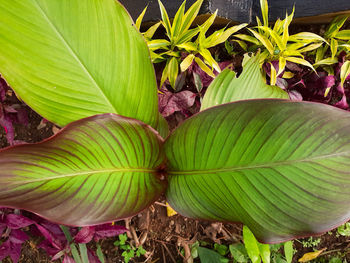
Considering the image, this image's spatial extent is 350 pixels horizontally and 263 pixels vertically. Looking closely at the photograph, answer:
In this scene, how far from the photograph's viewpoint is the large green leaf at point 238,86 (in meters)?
0.82

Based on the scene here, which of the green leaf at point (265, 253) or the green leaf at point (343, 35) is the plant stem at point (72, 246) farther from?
the green leaf at point (343, 35)

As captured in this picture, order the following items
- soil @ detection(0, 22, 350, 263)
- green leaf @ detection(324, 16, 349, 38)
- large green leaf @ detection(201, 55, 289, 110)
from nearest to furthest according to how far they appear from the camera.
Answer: large green leaf @ detection(201, 55, 289, 110)
green leaf @ detection(324, 16, 349, 38)
soil @ detection(0, 22, 350, 263)

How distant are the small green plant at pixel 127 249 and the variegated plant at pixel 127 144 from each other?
1.82 ft

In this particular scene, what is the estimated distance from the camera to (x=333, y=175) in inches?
22.9

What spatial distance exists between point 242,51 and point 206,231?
2.41ft

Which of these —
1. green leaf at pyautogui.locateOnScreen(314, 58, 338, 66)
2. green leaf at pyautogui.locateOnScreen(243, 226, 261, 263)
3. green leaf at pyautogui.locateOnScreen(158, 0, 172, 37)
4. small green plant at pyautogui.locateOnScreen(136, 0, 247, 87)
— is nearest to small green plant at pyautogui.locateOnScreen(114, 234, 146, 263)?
green leaf at pyautogui.locateOnScreen(243, 226, 261, 263)

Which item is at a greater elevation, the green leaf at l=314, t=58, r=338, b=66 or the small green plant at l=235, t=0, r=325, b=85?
the small green plant at l=235, t=0, r=325, b=85

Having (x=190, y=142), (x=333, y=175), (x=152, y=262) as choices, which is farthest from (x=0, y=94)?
(x=333, y=175)

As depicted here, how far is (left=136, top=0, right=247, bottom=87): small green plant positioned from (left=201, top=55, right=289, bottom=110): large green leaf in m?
0.15

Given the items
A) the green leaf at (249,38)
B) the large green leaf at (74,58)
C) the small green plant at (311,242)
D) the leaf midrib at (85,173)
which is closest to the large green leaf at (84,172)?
the leaf midrib at (85,173)

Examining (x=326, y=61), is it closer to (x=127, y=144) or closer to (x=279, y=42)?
(x=279, y=42)

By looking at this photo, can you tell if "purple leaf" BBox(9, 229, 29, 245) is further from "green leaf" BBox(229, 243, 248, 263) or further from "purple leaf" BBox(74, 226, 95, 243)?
"green leaf" BBox(229, 243, 248, 263)

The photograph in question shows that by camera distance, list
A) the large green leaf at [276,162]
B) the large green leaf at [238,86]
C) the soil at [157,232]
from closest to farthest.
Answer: the large green leaf at [276,162] → the large green leaf at [238,86] → the soil at [157,232]

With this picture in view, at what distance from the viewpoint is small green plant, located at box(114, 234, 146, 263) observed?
1.22 m
